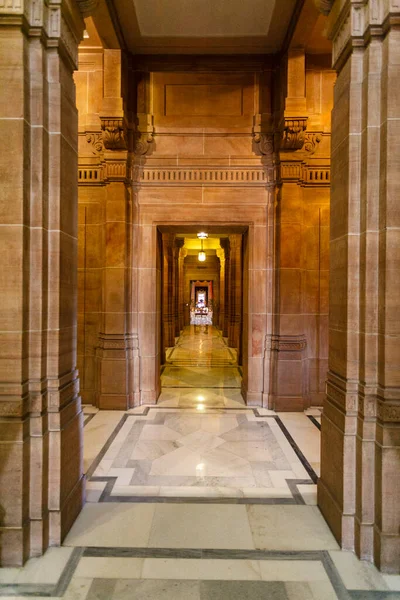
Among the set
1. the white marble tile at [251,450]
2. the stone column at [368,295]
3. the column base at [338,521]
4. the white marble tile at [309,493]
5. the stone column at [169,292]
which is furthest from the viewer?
the stone column at [169,292]

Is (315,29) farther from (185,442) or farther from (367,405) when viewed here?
(185,442)

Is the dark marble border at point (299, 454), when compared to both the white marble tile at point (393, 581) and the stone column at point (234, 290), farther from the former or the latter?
the stone column at point (234, 290)

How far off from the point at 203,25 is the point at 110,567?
20.1 feet

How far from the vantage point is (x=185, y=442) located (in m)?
4.18

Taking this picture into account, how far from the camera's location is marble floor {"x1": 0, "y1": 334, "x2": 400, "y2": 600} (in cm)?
205

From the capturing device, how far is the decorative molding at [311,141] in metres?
5.48

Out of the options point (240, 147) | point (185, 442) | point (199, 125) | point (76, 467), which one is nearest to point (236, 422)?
point (185, 442)

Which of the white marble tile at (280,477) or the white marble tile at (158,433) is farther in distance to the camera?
the white marble tile at (158,433)

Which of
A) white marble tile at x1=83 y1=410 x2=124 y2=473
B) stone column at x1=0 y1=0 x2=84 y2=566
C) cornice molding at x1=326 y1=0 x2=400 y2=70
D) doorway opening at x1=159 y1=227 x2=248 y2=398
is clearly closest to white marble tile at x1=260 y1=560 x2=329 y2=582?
stone column at x1=0 y1=0 x2=84 y2=566

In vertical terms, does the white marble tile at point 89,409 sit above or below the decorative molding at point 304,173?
below

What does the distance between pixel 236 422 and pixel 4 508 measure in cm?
324

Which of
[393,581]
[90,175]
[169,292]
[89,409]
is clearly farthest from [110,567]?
[169,292]

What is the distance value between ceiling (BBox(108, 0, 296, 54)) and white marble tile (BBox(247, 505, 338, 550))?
5674mm

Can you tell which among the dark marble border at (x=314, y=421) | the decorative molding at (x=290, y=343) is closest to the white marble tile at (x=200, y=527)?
the dark marble border at (x=314, y=421)
